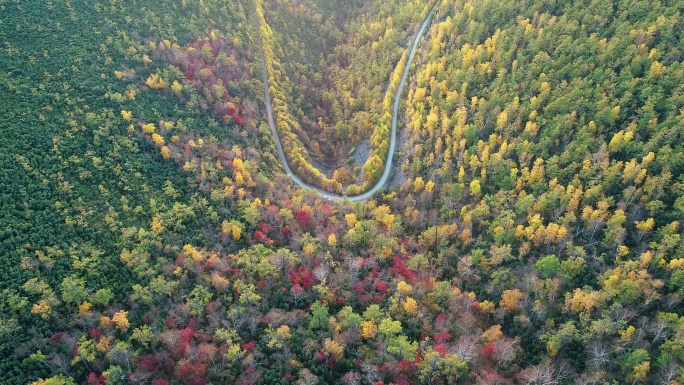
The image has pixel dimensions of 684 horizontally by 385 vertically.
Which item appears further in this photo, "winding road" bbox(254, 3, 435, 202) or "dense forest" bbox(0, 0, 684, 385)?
"winding road" bbox(254, 3, 435, 202)

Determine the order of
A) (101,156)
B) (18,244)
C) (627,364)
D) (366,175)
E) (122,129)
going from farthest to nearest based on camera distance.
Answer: (366,175), (122,129), (101,156), (18,244), (627,364)

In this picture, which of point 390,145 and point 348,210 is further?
point 390,145

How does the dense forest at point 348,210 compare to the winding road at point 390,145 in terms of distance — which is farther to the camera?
the winding road at point 390,145

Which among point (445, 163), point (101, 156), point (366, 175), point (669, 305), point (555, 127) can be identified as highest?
point (555, 127)

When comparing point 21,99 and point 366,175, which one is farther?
point 366,175

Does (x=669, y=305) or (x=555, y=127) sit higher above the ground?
(x=555, y=127)

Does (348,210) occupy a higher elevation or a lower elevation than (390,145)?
lower

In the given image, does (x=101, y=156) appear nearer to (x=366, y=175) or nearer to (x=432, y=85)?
(x=366, y=175)

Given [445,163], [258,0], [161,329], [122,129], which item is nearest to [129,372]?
[161,329]
